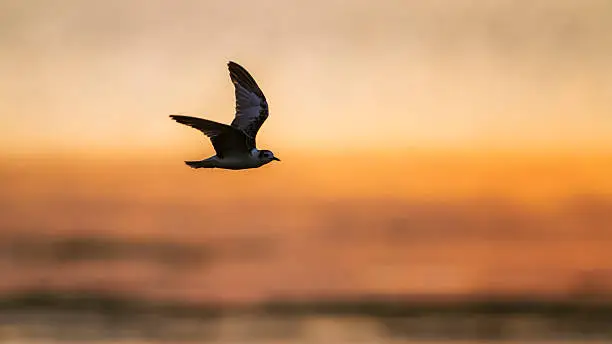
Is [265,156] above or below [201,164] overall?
above

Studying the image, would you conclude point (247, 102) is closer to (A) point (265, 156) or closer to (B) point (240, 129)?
(B) point (240, 129)

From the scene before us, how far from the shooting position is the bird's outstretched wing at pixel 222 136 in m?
14.6

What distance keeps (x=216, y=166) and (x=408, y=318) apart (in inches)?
657

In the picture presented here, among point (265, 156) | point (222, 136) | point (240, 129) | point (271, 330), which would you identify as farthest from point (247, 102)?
point (271, 330)

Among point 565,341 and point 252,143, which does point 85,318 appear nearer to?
point 565,341

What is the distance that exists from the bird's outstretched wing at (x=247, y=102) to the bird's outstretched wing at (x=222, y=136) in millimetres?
931

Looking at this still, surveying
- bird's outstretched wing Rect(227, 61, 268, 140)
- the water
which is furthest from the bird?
the water

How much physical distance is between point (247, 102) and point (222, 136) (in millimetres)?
1971

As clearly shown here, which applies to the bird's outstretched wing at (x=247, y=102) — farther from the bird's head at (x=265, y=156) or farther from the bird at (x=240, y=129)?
the bird's head at (x=265, y=156)

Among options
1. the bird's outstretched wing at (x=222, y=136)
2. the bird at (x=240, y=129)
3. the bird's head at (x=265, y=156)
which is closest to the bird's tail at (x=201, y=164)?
the bird at (x=240, y=129)

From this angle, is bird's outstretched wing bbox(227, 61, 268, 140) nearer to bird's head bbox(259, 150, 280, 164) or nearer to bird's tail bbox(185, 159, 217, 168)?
bird's head bbox(259, 150, 280, 164)

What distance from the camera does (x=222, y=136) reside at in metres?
15.2

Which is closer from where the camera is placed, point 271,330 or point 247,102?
point 247,102

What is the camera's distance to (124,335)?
1153 inches
